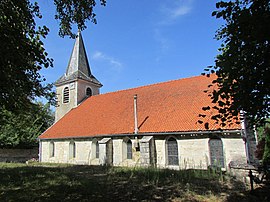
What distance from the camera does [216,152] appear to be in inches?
509

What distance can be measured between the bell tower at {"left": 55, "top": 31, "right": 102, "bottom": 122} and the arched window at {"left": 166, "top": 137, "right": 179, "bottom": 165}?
13701 mm

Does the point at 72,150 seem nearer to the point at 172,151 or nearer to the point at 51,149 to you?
the point at 51,149

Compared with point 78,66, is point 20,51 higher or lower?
lower

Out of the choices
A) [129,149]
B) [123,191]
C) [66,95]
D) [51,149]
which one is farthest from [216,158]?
[66,95]

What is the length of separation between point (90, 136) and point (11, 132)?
11936 mm

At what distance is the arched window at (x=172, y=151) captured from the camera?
1432 cm

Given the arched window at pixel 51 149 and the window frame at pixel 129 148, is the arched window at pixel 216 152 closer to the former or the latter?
the window frame at pixel 129 148

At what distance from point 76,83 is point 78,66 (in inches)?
107

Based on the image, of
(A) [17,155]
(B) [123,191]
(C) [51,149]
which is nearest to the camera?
(B) [123,191]

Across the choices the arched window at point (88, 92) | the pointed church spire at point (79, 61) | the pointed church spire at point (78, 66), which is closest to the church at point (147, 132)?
the pointed church spire at point (78, 66)

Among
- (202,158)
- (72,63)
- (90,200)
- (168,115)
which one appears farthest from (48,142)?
(90,200)

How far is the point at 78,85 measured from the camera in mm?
24906

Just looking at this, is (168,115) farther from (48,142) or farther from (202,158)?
(48,142)

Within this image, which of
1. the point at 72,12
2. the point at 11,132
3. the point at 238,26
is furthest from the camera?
the point at 11,132
